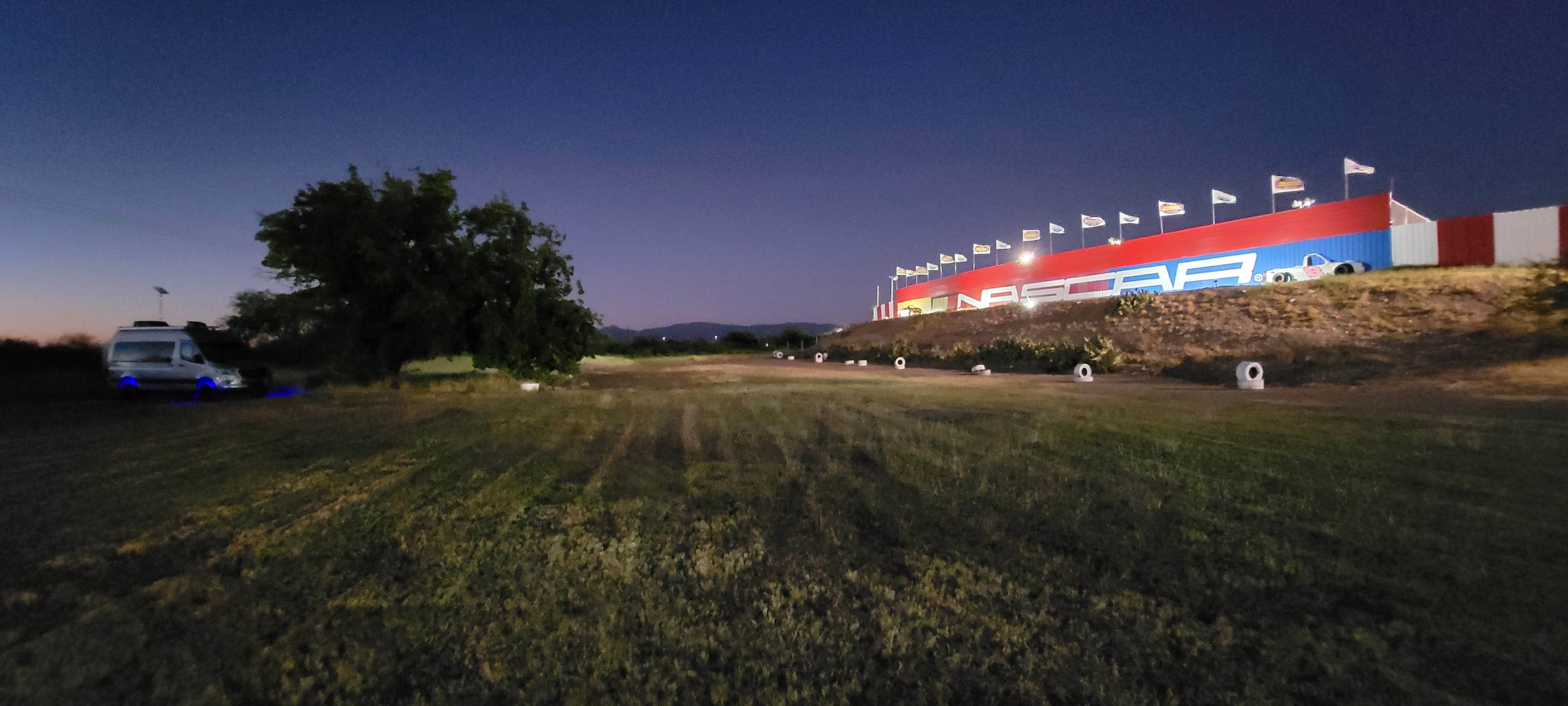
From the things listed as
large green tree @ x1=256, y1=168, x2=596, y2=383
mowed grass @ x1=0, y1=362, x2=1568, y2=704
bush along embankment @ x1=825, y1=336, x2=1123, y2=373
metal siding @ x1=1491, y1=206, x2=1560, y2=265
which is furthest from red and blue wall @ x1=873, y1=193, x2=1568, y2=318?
large green tree @ x1=256, y1=168, x2=596, y2=383

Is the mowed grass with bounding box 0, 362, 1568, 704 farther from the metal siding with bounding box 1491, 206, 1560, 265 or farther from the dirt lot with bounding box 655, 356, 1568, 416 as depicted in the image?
the metal siding with bounding box 1491, 206, 1560, 265

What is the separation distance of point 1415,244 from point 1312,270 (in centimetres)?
449

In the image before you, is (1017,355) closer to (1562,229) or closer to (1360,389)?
(1360,389)

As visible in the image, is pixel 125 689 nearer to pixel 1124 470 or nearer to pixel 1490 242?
pixel 1124 470

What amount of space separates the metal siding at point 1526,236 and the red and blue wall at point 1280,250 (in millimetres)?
28

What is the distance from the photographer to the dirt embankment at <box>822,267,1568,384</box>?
17.4m

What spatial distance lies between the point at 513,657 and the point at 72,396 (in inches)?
823

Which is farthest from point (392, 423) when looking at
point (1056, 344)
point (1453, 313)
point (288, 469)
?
point (1453, 313)

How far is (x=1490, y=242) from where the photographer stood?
105ft

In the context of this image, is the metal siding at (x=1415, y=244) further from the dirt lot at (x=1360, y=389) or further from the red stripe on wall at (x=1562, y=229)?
the dirt lot at (x=1360, y=389)

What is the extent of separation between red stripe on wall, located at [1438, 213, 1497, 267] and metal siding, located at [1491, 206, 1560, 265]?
0.23 meters

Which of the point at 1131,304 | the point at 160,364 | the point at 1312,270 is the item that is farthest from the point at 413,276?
the point at 1312,270

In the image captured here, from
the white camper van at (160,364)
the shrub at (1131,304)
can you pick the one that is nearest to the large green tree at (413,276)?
the white camper van at (160,364)

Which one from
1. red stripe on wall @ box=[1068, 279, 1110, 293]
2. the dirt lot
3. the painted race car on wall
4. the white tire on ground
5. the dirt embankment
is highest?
red stripe on wall @ box=[1068, 279, 1110, 293]
